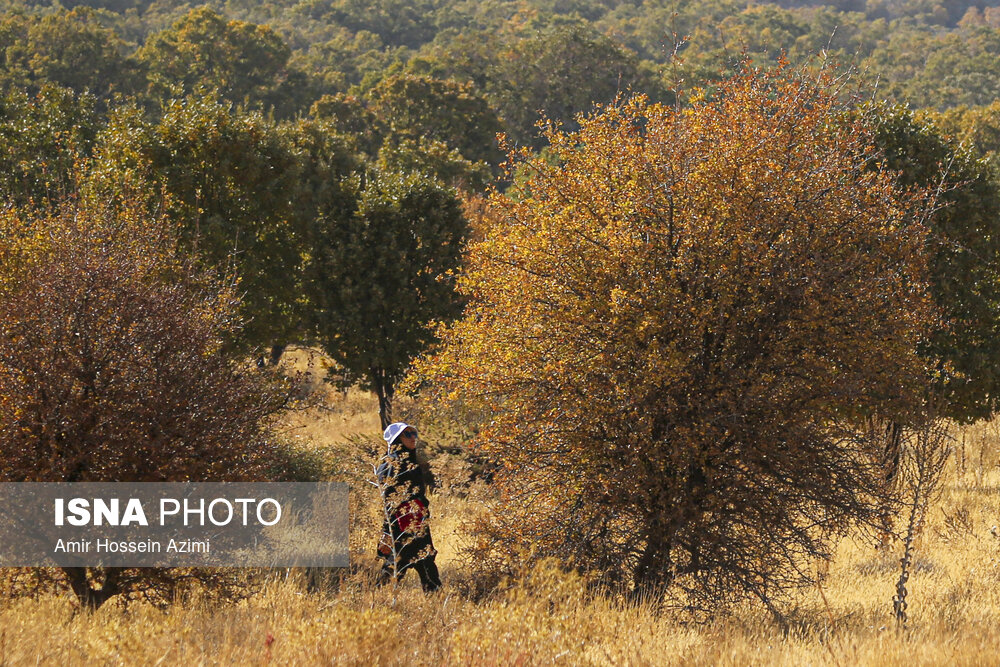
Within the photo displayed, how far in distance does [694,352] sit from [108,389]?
17.9ft

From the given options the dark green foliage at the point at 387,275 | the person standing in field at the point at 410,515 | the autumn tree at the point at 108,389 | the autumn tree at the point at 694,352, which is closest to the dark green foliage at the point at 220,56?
the dark green foliage at the point at 387,275

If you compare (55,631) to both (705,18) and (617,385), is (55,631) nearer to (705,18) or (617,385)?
(617,385)

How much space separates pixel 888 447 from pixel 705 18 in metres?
114

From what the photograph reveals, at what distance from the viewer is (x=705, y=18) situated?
118188 millimetres

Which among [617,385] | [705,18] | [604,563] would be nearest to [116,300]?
[617,385]

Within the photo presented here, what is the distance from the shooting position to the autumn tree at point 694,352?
9.41 m

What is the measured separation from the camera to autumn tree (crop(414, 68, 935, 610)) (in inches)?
371

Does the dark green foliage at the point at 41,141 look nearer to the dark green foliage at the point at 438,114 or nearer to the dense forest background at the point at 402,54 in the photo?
the dense forest background at the point at 402,54

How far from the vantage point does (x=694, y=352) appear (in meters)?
9.58

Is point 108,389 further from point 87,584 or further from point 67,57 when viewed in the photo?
point 67,57

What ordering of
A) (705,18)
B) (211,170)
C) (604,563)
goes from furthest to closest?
(705,18) < (211,170) < (604,563)

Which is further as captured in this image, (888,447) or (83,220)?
(888,447)

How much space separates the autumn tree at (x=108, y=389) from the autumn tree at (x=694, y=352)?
2.68 meters

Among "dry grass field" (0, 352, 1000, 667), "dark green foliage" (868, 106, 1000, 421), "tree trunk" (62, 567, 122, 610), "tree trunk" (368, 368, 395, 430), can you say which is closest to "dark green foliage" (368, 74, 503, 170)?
"tree trunk" (368, 368, 395, 430)
